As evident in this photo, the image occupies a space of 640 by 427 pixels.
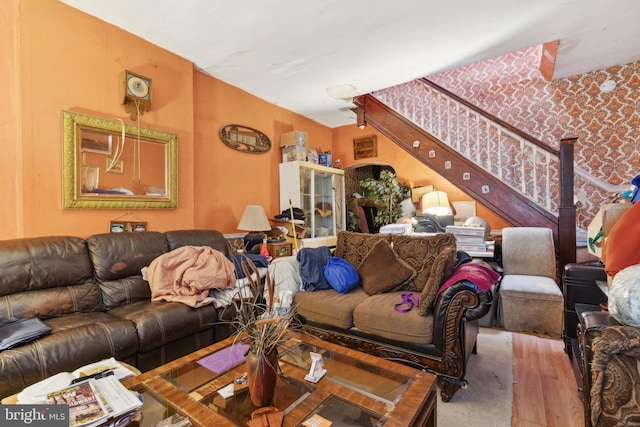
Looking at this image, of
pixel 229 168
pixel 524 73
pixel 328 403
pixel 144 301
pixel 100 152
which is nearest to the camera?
pixel 328 403

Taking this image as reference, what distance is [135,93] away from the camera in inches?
101

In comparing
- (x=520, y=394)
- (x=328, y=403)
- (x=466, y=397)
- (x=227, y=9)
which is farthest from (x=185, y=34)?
(x=520, y=394)

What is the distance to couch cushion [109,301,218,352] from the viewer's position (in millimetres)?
1879

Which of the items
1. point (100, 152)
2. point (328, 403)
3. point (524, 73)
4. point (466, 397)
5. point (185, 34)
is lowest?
point (466, 397)

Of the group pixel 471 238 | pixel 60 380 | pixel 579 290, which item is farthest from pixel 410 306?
pixel 60 380

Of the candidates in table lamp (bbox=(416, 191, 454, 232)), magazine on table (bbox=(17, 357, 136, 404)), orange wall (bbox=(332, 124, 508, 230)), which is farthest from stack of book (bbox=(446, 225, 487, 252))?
magazine on table (bbox=(17, 357, 136, 404))

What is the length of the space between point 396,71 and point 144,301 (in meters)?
3.60

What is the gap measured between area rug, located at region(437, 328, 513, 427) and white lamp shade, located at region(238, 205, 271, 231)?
8.04ft

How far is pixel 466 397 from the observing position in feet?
5.92

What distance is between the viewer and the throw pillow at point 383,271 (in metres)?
2.41

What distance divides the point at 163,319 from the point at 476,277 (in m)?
2.08

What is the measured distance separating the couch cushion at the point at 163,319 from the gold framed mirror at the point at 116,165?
985 millimetres

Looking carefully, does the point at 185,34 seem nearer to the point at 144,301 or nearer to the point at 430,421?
the point at 144,301

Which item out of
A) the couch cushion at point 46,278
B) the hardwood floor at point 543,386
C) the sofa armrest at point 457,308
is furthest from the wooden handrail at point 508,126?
the couch cushion at point 46,278
